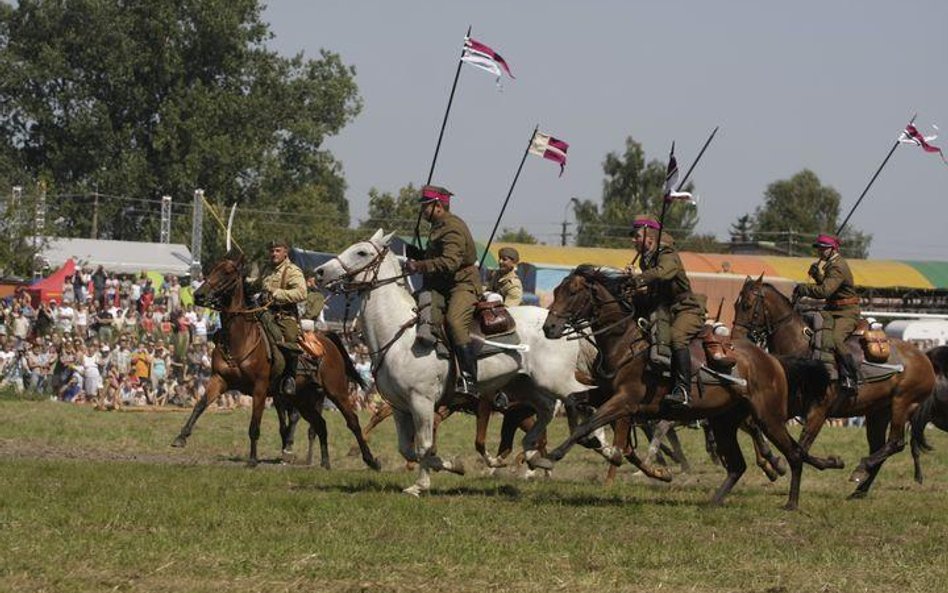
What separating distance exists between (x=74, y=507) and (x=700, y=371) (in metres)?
6.25

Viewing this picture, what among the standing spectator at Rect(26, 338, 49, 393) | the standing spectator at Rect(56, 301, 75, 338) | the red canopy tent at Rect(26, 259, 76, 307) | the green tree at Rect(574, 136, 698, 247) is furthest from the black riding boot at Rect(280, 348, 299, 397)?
the green tree at Rect(574, 136, 698, 247)

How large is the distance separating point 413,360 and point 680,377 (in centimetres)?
273

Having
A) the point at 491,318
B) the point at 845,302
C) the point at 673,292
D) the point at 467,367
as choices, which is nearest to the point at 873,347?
the point at 845,302

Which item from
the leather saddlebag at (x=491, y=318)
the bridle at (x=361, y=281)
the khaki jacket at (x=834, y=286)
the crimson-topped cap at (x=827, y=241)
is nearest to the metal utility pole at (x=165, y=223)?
the khaki jacket at (x=834, y=286)

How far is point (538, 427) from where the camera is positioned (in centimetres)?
1736

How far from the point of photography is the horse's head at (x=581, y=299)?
1619 centimetres

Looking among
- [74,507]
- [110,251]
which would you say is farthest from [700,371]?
[110,251]

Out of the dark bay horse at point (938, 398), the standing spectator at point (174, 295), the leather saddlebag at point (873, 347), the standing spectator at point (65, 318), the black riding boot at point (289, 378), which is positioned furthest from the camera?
the standing spectator at point (174, 295)

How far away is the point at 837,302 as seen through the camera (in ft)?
62.5

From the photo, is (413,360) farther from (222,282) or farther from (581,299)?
(222,282)

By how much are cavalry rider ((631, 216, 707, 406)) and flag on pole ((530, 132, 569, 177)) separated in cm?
557

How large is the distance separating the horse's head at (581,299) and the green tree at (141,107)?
6480cm

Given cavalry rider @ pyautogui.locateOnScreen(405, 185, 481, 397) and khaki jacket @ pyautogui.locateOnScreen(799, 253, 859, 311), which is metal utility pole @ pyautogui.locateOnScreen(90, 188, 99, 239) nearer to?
khaki jacket @ pyautogui.locateOnScreen(799, 253, 859, 311)

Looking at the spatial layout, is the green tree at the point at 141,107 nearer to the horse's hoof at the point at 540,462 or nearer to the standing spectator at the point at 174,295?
the standing spectator at the point at 174,295
